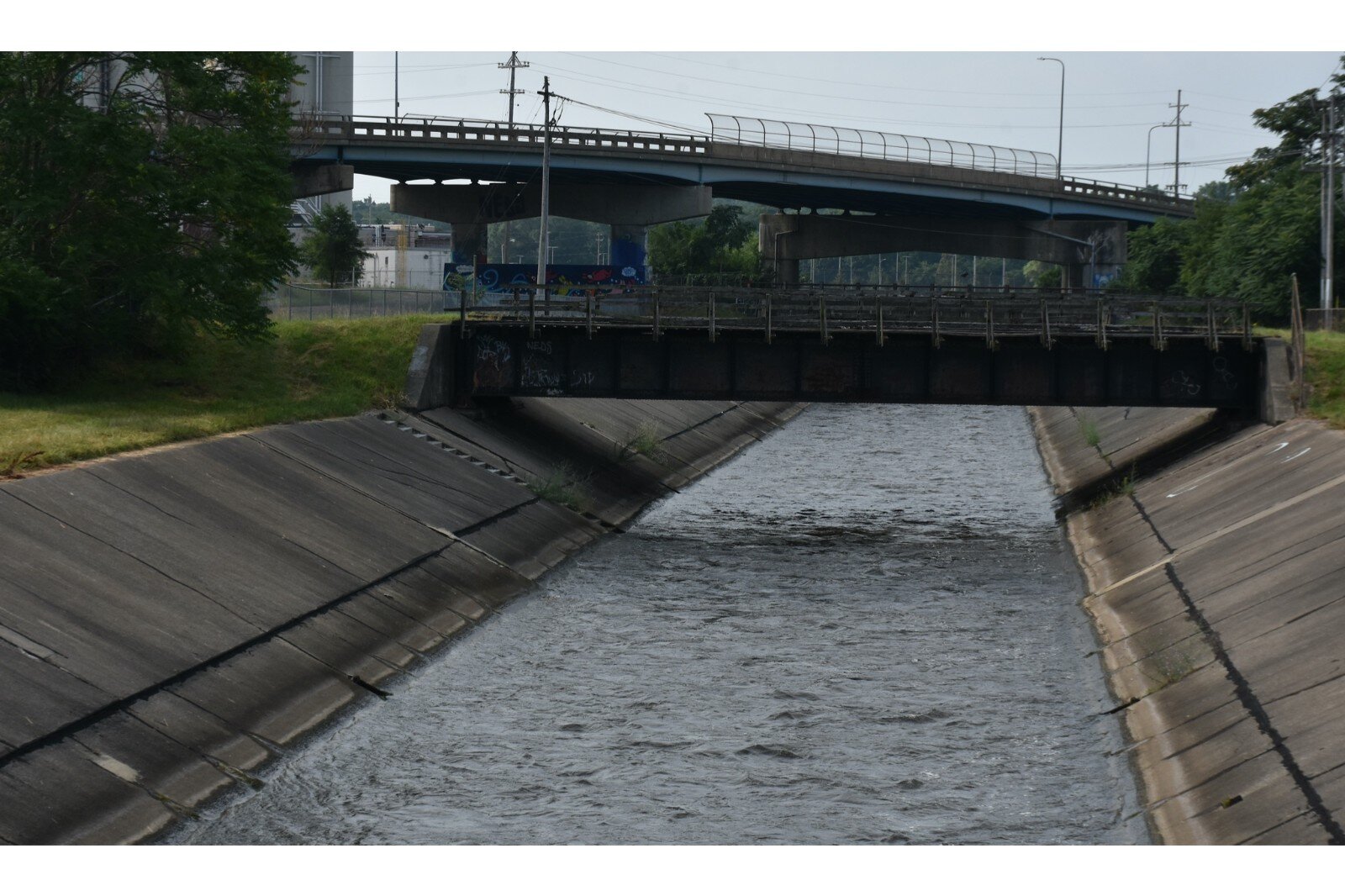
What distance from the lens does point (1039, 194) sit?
127062mm

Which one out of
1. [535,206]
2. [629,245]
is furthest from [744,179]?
[535,206]

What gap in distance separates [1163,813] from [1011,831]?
2.18 meters

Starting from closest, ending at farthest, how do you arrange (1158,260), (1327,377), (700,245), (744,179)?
(1327,377), (744,179), (1158,260), (700,245)

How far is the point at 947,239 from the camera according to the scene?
138750 millimetres

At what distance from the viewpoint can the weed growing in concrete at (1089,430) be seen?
62247 millimetres

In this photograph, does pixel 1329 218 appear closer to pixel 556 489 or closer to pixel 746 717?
pixel 556 489

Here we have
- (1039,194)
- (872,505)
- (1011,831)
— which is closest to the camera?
(1011,831)

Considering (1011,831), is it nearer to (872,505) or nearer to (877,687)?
(877,687)

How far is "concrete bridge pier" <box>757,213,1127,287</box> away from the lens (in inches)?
5236

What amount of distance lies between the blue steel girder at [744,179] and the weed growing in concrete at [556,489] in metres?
40.3

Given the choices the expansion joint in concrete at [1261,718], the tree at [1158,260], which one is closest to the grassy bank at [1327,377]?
the expansion joint in concrete at [1261,718]

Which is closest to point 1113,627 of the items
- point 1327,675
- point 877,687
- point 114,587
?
point 877,687

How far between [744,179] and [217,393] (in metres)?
69.4

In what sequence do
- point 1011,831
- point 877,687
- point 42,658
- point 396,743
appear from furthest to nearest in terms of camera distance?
1. point 877,687
2. point 396,743
3. point 42,658
4. point 1011,831
